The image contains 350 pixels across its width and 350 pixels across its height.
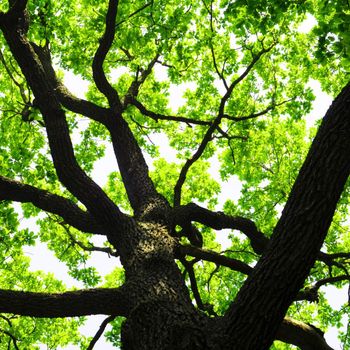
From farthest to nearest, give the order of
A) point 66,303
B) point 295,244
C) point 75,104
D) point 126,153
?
point 75,104
point 126,153
point 66,303
point 295,244

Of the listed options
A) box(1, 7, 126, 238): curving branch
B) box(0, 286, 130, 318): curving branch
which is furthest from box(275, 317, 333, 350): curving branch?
box(1, 7, 126, 238): curving branch

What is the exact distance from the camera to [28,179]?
834 centimetres

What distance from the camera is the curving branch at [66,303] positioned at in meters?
4.19

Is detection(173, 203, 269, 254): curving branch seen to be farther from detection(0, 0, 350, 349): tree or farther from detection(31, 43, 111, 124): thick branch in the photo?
detection(31, 43, 111, 124): thick branch

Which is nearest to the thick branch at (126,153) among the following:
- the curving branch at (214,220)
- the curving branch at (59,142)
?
the curving branch at (214,220)

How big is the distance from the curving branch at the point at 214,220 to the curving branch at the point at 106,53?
2.66 metres

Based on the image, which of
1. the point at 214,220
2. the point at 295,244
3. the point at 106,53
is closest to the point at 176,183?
the point at 214,220

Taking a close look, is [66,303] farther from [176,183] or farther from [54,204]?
[176,183]

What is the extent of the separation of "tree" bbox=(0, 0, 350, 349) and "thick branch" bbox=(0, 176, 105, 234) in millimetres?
23

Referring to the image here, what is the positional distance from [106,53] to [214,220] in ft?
11.4

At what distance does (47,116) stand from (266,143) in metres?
7.58

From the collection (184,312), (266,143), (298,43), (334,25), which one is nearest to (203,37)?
(298,43)

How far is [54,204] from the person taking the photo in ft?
19.4

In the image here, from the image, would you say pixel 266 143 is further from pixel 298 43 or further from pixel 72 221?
pixel 72 221
